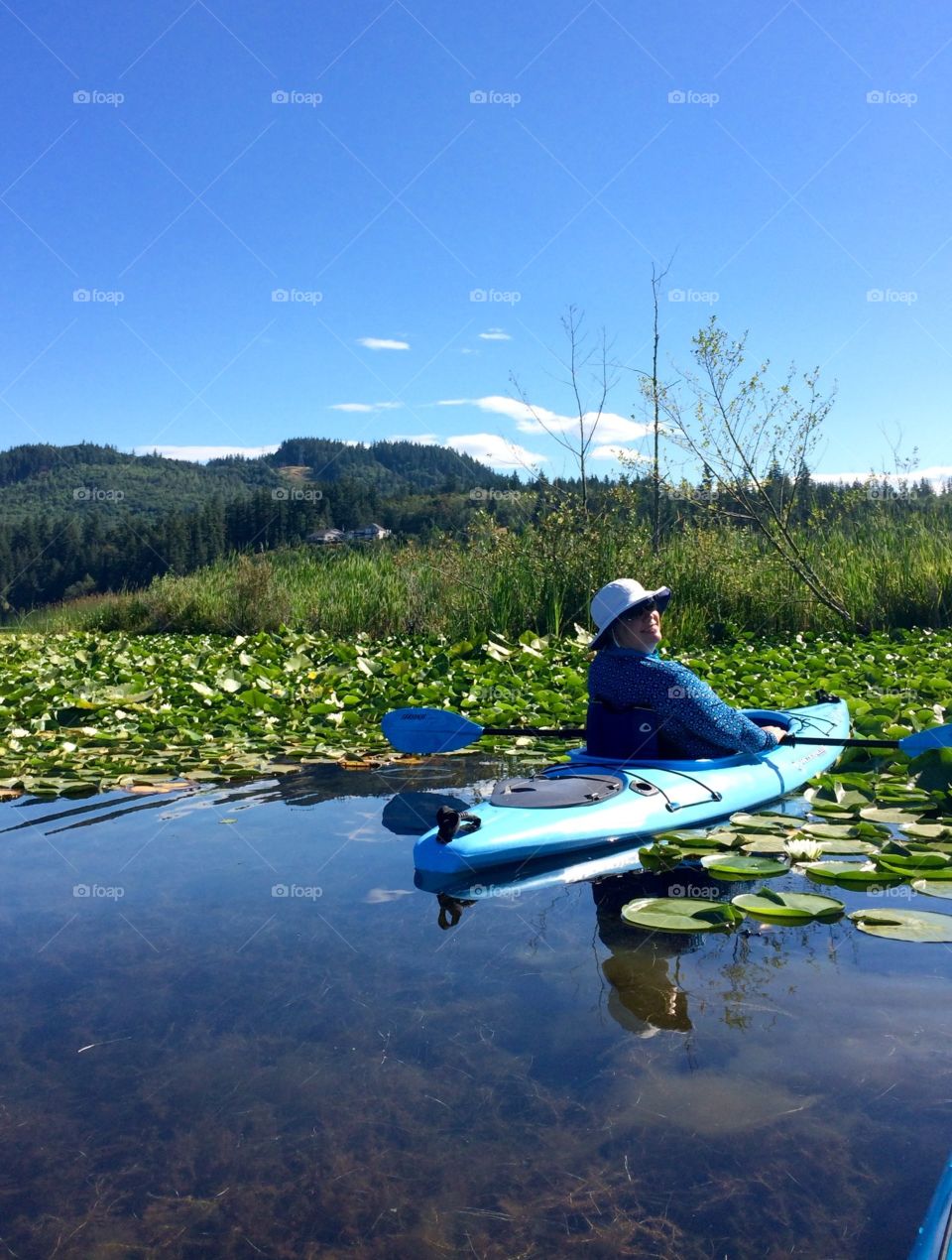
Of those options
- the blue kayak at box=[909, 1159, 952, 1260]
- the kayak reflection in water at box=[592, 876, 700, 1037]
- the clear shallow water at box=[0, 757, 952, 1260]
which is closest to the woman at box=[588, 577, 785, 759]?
the clear shallow water at box=[0, 757, 952, 1260]

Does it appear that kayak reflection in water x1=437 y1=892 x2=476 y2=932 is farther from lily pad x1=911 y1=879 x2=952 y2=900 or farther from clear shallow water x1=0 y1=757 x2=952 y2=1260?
lily pad x1=911 y1=879 x2=952 y2=900

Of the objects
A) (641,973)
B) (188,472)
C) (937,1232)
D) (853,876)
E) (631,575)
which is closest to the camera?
(937,1232)

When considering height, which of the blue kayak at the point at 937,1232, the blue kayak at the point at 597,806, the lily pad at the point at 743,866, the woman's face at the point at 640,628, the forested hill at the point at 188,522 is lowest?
the lily pad at the point at 743,866

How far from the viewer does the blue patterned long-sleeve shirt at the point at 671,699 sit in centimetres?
461

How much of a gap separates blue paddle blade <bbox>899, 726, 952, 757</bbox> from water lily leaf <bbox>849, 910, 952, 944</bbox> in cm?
160

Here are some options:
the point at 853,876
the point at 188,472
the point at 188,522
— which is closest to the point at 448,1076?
the point at 853,876

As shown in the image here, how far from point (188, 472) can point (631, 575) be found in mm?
149507

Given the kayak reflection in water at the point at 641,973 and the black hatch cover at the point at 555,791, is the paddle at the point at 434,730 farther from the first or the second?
the kayak reflection in water at the point at 641,973

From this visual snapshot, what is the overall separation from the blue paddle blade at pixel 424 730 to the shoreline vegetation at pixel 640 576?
187 inches

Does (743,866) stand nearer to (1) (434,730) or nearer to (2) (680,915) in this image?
(2) (680,915)

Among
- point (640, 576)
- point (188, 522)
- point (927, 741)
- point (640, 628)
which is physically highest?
point (188, 522)

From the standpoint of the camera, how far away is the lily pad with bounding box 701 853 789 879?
3.77m

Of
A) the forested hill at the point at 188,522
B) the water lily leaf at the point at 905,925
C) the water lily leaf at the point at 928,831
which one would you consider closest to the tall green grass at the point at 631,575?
the forested hill at the point at 188,522

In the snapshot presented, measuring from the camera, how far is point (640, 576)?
11.2 metres
